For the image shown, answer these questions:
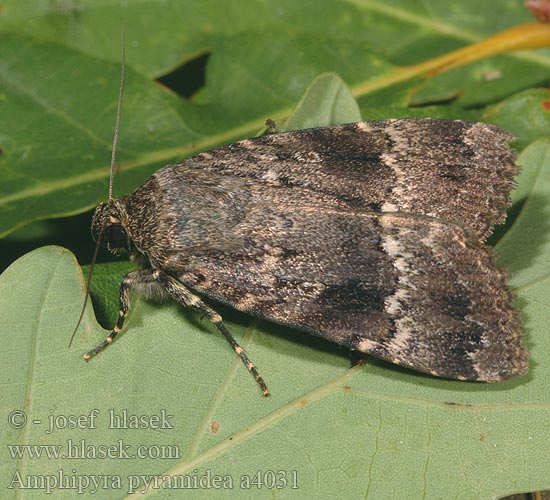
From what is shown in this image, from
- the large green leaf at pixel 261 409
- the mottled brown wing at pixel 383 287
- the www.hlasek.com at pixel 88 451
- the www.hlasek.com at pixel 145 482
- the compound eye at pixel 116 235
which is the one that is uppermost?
the mottled brown wing at pixel 383 287

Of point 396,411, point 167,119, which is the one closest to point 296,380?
point 396,411

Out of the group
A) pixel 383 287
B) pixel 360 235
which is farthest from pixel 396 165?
pixel 383 287

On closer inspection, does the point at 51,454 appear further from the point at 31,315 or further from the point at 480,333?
the point at 480,333

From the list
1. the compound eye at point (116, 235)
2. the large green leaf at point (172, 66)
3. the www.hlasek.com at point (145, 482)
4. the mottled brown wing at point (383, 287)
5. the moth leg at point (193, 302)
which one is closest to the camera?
the www.hlasek.com at point (145, 482)

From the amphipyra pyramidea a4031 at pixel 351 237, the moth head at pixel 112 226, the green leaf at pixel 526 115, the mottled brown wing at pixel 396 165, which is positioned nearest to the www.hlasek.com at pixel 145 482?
the amphipyra pyramidea a4031 at pixel 351 237

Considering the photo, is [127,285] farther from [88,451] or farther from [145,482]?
[145,482]

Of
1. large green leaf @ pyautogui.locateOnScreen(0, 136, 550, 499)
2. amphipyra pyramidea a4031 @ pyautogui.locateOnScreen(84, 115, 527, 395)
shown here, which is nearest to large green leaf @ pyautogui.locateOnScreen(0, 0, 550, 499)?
large green leaf @ pyautogui.locateOnScreen(0, 136, 550, 499)

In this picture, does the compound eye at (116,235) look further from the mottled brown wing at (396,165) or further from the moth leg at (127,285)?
the mottled brown wing at (396,165)
